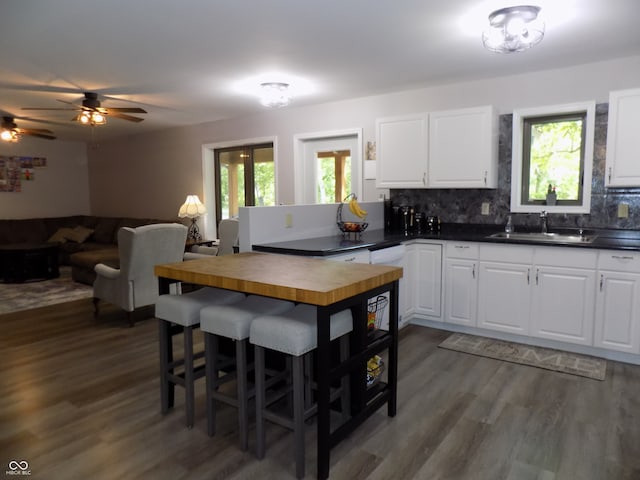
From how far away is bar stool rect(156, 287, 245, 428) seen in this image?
233cm

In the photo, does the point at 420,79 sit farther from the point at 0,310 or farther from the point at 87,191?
the point at 87,191

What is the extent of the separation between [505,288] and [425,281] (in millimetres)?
684

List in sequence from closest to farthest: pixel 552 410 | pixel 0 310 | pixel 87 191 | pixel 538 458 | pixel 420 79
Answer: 1. pixel 538 458
2. pixel 552 410
3. pixel 420 79
4. pixel 0 310
5. pixel 87 191

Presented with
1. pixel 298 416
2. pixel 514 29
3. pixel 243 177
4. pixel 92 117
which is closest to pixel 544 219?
pixel 514 29

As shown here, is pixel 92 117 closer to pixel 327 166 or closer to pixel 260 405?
pixel 327 166

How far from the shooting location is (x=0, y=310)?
471 centimetres

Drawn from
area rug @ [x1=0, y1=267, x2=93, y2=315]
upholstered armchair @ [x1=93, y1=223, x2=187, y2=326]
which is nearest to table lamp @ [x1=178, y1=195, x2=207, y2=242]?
area rug @ [x1=0, y1=267, x2=93, y2=315]

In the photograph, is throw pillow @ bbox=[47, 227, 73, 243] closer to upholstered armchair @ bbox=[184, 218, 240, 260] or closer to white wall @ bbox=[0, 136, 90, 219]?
white wall @ bbox=[0, 136, 90, 219]

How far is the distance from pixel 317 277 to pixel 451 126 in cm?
255

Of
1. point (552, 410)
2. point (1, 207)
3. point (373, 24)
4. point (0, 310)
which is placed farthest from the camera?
point (1, 207)

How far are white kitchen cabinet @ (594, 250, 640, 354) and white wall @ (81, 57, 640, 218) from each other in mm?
1382

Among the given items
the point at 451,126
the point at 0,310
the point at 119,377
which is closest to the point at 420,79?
the point at 451,126

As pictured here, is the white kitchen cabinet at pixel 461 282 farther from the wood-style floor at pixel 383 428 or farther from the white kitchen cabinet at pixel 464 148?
the white kitchen cabinet at pixel 464 148

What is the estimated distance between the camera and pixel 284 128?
5.56 metres
